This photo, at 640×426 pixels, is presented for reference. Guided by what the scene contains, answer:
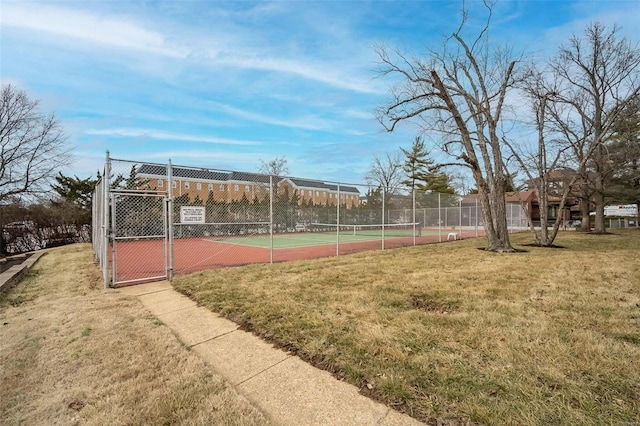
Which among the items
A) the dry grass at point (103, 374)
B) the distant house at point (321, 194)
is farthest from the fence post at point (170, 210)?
the distant house at point (321, 194)

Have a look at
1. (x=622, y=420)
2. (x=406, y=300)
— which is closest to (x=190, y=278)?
(x=406, y=300)

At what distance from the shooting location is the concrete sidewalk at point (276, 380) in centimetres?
224

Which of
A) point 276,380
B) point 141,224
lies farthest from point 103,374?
point 141,224

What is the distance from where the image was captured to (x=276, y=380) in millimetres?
2758

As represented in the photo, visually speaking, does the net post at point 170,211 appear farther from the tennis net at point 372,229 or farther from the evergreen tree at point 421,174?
the evergreen tree at point 421,174

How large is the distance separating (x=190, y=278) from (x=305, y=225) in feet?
35.6

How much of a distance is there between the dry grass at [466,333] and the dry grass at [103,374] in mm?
934

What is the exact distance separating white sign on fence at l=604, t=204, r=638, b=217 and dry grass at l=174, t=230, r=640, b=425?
3655cm

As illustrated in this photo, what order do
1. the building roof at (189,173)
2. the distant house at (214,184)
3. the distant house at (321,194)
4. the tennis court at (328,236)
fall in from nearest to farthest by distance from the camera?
the building roof at (189,173) < the distant house at (214,184) < the distant house at (321,194) < the tennis court at (328,236)

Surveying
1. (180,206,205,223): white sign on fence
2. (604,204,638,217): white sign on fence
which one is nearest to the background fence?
(180,206,205,223): white sign on fence

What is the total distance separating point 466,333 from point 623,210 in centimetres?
4333

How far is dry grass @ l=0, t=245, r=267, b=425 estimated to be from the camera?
2.30 m

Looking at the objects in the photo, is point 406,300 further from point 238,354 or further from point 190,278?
point 190,278

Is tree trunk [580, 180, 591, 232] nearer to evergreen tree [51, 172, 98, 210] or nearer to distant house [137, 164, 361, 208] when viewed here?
distant house [137, 164, 361, 208]
